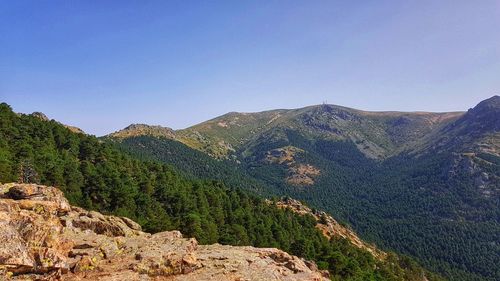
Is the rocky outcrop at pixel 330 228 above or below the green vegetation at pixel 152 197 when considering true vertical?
below

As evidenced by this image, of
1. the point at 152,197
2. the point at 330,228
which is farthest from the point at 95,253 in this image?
the point at 330,228

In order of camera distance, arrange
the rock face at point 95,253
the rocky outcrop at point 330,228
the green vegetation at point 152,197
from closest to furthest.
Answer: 1. the rock face at point 95,253
2. the green vegetation at point 152,197
3. the rocky outcrop at point 330,228

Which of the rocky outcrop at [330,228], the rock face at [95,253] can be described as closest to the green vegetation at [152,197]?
the rocky outcrop at [330,228]

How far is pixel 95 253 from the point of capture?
148ft

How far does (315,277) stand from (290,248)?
62.4 metres

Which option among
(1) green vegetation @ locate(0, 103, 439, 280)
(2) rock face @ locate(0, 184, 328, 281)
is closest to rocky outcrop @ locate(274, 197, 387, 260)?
(1) green vegetation @ locate(0, 103, 439, 280)

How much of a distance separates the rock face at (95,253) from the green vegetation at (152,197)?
25571 mm

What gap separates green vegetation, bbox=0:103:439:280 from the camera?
91.3m

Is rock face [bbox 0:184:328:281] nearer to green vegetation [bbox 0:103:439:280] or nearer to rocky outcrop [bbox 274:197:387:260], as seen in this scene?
green vegetation [bbox 0:103:439:280]

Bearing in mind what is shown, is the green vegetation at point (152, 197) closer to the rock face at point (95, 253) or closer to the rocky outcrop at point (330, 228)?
the rocky outcrop at point (330, 228)

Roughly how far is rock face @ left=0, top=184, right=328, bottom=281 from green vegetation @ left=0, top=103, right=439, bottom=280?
25571 mm

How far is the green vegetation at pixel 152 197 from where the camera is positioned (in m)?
91.3

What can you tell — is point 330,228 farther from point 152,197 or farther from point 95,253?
point 95,253

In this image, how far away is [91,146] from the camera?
132 m
